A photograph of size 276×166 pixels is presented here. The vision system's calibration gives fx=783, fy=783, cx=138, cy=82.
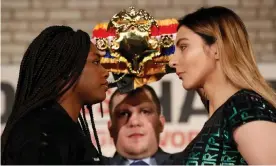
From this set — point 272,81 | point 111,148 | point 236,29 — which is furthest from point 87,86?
point 272,81

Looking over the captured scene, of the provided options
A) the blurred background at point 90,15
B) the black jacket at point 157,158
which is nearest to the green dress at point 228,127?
the black jacket at point 157,158

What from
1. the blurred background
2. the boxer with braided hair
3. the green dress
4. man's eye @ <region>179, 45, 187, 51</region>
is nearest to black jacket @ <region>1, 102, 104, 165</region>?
the boxer with braided hair

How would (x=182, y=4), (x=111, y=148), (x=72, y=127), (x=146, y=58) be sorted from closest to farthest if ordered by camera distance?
(x=72, y=127)
(x=146, y=58)
(x=111, y=148)
(x=182, y=4)

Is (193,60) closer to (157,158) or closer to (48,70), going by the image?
(48,70)

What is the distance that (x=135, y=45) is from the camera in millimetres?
2967

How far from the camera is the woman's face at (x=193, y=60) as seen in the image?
225cm

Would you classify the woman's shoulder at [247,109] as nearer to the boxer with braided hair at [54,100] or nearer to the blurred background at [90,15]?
the boxer with braided hair at [54,100]

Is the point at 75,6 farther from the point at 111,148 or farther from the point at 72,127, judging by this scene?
the point at 72,127

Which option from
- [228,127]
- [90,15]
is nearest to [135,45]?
[228,127]

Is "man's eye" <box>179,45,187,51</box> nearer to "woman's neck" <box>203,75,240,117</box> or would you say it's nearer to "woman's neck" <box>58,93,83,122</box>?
"woman's neck" <box>203,75,240,117</box>

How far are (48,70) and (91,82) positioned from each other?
13cm

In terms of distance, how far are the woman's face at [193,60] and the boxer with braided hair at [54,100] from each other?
0.75ft

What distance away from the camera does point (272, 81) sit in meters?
4.21

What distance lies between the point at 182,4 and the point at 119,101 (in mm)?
1286
